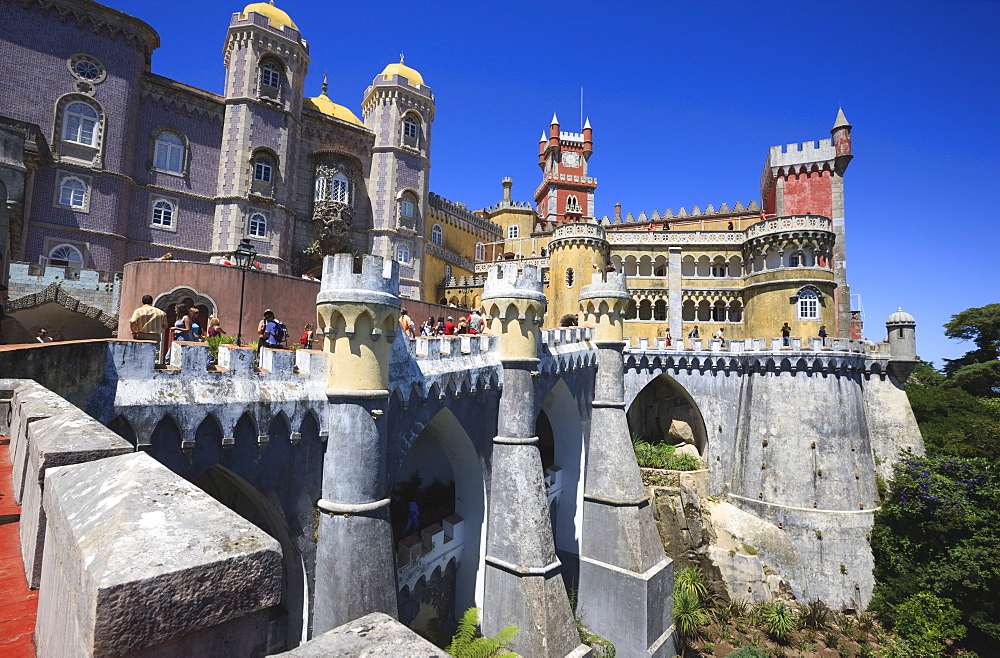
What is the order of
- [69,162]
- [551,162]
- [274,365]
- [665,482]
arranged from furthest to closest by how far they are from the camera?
[551,162], [665,482], [69,162], [274,365]

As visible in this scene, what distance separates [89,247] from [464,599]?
23.6m

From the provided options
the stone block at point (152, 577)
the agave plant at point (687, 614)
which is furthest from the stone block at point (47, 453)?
the agave plant at point (687, 614)

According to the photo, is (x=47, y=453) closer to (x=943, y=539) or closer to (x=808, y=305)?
(x=943, y=539)

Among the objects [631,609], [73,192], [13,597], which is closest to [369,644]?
[13,597]

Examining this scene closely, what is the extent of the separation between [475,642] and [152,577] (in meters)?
13.0

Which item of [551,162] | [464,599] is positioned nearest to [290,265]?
[464,599]

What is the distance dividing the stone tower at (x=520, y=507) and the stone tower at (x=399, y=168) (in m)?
17.9

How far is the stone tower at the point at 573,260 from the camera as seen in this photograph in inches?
1373

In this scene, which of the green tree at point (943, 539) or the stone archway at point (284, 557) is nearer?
the stone archway at point (284, 557)

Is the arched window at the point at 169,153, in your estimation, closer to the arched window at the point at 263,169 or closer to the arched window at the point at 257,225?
the arched window at the point at 263,169

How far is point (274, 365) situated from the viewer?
9.54 metres

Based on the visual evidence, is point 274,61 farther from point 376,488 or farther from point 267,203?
point 376,488

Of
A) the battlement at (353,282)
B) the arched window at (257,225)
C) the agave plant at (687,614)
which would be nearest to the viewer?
the battlement at (353,282)

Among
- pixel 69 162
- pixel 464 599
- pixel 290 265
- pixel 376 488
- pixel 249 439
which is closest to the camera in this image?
pixel 249 439
